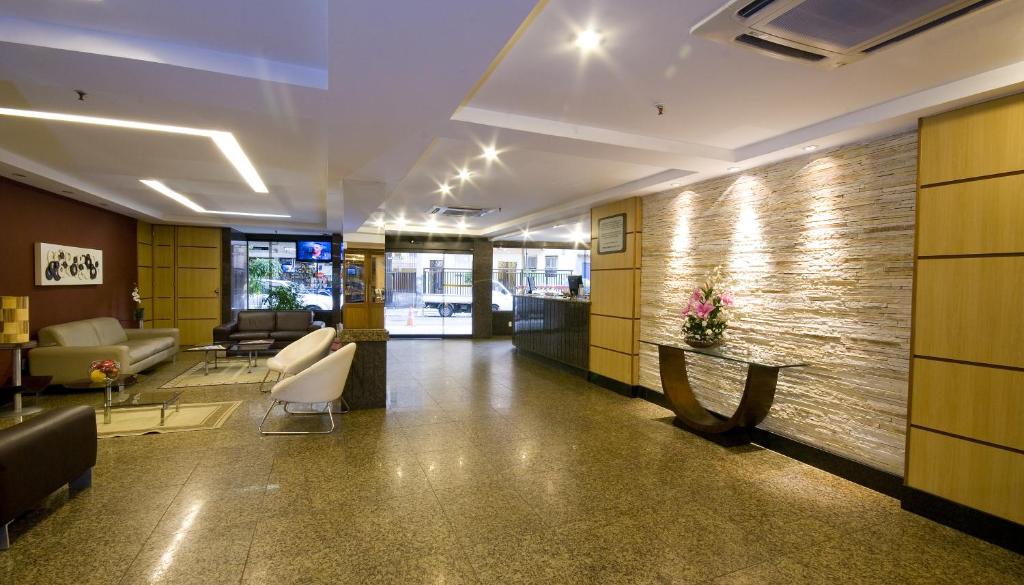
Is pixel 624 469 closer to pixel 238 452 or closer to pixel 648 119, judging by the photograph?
pixel 648 119

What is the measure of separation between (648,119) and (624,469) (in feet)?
9.27

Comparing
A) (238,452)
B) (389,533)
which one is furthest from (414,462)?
(238,452)

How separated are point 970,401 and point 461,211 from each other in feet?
22.3

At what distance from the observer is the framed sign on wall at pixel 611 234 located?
643cm

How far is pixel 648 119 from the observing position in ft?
12.0

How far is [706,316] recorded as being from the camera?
4.66m

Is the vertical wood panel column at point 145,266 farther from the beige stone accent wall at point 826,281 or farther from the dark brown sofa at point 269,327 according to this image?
the beige stone accent wall at point 826,281

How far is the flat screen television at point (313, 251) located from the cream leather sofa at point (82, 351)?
15.3 feet

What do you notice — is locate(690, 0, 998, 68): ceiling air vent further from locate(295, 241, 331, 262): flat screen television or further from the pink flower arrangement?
locate(295, 241, 331, 262): flat screen television

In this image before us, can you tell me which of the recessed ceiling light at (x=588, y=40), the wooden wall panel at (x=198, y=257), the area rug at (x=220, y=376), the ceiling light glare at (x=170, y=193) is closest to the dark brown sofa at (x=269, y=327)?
the area rug at (x=220, y=376)

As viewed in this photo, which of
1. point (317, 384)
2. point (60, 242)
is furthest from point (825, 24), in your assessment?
point (60, 242)

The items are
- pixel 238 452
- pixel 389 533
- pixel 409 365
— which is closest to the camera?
pixel 389 533

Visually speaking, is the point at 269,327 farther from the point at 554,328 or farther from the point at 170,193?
the point at 554,328

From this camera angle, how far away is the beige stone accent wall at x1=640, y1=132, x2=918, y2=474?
136 inches
